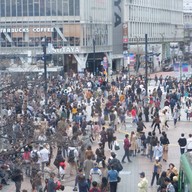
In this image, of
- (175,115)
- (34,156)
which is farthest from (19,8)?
(34,156)

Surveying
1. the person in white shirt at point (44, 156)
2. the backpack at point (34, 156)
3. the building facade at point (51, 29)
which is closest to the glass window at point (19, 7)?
the building facade at point (51, 29)

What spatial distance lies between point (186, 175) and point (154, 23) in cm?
8333

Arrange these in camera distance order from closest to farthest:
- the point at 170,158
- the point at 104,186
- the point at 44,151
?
the point at 104,186 < the point at 44,151 < the point at 170,158

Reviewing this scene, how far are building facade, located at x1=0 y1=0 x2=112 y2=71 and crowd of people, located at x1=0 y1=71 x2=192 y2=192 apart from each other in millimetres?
16779

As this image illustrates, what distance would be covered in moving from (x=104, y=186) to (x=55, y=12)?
5176cm

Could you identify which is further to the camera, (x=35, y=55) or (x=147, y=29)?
(x=147, y=29)

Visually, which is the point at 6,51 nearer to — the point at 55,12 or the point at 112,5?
the point at 55,12

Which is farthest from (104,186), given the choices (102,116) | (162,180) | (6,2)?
(6,2)

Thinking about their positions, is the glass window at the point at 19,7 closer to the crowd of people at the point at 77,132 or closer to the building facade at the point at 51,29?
the building facade at the point at 51,29

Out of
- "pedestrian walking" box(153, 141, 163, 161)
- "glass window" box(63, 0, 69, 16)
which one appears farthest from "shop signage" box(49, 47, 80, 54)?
"pedestrian walking" box(153, 141, 163, 161)

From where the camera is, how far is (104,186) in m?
19.2

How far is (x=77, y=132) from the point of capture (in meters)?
26.0

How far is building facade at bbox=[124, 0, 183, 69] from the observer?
284 ft

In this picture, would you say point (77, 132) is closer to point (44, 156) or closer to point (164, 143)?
point (164, 143)
